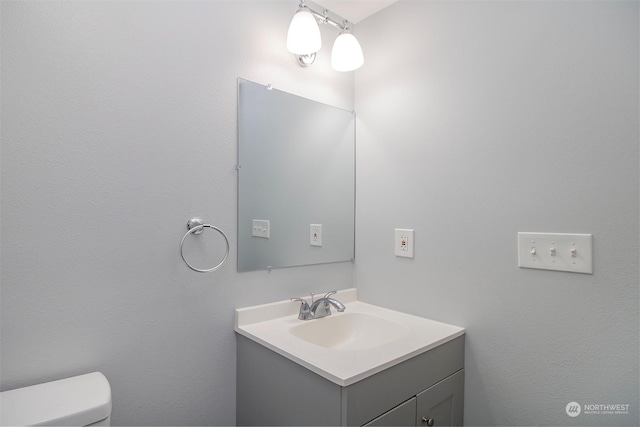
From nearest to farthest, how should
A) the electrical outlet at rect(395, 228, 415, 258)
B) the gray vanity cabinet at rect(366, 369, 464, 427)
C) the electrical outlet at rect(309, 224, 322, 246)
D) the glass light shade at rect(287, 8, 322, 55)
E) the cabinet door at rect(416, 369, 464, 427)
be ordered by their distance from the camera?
the gray vanity cabinet at rect(366, 369, 464, 427)
the cabinet door at rect(416, 369, 464, 427)
the glass light shade at rect(287, 8, 322, 55)
the electrical outlet at rect(395, 228, 415, 258)
the electrical outlet at rect(309, 224, 322, 246)

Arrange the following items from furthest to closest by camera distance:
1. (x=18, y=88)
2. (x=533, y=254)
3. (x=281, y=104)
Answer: (x=281, y=104), (x=533, y=254), (x=18, y=88)

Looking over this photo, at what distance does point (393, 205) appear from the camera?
158cm

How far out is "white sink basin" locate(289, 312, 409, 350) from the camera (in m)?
1.40

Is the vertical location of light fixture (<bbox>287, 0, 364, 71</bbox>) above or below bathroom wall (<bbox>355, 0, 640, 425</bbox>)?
above

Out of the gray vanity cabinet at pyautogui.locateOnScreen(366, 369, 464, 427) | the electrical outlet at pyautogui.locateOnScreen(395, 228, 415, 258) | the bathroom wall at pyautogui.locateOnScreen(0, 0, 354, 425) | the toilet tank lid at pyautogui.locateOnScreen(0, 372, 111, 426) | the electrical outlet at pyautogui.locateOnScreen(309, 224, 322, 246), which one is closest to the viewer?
the toilet tank lid at pyautogui.locateOnScreen(0, 372, 111, 426)

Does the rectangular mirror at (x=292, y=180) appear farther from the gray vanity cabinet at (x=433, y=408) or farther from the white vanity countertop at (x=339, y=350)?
the gray vanity cabinet at (x=433, y=408)

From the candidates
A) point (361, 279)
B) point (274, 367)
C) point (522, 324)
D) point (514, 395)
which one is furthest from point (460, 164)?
point (274, 367)

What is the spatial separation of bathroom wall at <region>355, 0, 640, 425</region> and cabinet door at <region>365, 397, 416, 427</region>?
0.34 metres

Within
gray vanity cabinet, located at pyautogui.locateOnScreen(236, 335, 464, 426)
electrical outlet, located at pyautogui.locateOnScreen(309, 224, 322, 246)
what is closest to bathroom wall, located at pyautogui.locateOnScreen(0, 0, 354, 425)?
gray vanity cabinet, located at pyautogui.locateOnScreen(236, 335, 464, 426)

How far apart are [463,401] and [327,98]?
4.73 ft

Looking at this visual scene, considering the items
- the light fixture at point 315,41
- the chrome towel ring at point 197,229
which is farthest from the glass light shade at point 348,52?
the chrome towel ring at point 197,229

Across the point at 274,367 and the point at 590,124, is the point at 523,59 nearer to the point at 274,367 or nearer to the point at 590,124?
the point at 590,124

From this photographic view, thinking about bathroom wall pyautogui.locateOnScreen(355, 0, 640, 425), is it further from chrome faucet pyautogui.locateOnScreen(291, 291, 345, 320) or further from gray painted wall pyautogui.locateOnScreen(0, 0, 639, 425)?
chrome faucet pyautogui.locateOnScreen(291, 291, 345, 320)

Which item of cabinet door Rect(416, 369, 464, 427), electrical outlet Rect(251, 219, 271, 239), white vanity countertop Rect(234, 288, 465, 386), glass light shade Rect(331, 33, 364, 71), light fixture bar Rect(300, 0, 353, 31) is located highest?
light fixture bar Rect(300, 0, 353, 31)
